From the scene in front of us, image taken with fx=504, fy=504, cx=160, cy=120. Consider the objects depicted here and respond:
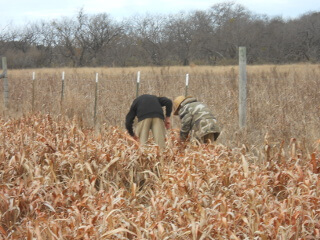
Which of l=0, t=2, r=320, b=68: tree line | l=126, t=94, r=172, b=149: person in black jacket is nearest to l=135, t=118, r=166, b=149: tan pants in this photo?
l=126, t=94, r=172, b=149: person in black jacket

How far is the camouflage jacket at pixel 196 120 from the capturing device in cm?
705

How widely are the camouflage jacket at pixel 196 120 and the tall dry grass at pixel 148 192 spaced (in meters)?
0.32

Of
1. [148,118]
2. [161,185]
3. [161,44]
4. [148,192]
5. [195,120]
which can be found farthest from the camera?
[161,44]

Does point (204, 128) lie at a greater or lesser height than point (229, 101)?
lesser

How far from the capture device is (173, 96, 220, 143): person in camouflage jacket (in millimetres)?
7055

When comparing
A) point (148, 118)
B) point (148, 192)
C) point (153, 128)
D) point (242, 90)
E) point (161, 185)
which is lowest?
point (148, 192)

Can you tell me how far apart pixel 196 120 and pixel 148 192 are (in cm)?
169

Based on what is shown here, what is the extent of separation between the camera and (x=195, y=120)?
7.15 meters

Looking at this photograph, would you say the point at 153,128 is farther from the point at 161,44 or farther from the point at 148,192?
the point at 161,44

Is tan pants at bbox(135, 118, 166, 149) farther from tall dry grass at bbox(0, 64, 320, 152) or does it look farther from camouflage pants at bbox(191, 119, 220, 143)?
tall dry grass at bbox(0, 64, 320, 152)

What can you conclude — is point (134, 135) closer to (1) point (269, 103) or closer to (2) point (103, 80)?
(1) point (269, 103)

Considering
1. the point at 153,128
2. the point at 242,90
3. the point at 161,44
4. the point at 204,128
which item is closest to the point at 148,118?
the point at 153,128

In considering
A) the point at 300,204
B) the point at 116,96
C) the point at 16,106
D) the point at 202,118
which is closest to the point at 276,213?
the point at 300,204

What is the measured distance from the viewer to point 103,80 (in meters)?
15.2
